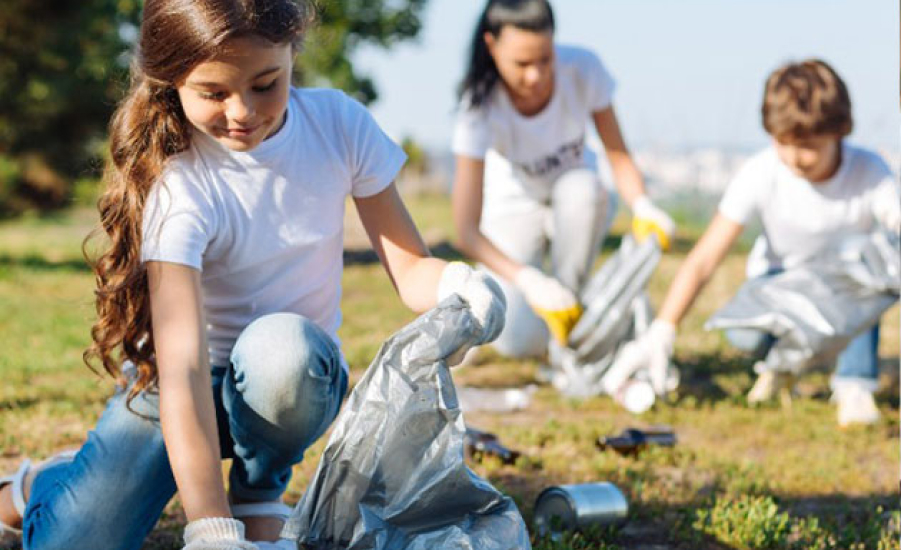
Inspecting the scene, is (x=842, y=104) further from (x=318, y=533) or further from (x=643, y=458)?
(x=318, y=533)

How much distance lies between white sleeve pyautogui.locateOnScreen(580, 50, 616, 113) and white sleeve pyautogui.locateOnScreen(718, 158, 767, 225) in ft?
2.06

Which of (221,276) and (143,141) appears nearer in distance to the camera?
(143,141)

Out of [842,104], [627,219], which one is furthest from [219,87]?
[627,219]

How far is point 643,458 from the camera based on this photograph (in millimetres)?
3279

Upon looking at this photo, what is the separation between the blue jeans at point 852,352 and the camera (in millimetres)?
4043

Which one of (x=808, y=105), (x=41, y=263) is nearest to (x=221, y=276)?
(x=808, y=105)

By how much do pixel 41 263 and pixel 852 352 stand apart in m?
6.21

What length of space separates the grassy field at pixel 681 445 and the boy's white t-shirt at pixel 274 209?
304mm

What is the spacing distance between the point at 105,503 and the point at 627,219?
9.93 m

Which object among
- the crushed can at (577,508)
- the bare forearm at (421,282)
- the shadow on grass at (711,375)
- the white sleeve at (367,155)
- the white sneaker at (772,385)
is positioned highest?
the white sleeve at (367,155)

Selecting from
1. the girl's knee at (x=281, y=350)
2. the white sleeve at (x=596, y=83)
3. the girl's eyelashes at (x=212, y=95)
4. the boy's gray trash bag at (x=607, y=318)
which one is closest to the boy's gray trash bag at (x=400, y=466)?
the girl's knee at (x=281, y=350)

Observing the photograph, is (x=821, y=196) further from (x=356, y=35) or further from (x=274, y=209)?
(x=356, y=35)

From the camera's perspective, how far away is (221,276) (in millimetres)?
2334

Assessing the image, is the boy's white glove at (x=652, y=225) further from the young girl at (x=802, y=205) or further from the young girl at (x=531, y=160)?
the young girl at (x=802, y=205)
